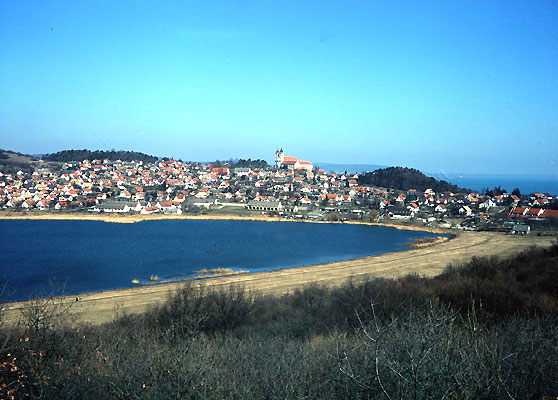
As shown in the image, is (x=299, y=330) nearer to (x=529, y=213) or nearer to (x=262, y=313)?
(x=262, y=313)

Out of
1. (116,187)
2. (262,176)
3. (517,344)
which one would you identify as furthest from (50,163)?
(517,344)

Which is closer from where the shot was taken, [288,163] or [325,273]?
[325,273]

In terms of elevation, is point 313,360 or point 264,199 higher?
point 264,199

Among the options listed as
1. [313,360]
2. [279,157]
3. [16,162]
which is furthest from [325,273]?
[279,157]

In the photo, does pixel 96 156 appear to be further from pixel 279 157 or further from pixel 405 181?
pixel 405 181

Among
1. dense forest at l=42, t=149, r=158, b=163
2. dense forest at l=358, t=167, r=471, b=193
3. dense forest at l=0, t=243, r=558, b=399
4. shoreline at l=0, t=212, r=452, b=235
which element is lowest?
shoreline at l=0, t=212, r=452, b=235

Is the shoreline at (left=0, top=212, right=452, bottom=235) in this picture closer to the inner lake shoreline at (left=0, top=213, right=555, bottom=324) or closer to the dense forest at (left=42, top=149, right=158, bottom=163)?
the inner lake shoreline at (left=0, top=213, right=555, bottom=324)

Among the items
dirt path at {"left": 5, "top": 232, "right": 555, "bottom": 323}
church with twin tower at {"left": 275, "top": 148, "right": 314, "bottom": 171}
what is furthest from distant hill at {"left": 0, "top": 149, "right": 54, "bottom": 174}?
dirt path at {"left": 5, "top": 232, "right": 555, "bottom": 323}
